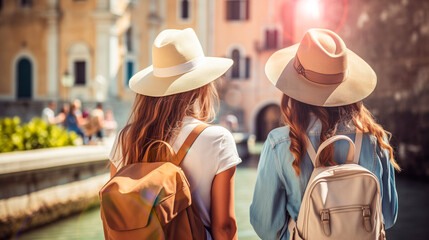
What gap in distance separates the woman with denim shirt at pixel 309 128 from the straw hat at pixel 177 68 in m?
0.33

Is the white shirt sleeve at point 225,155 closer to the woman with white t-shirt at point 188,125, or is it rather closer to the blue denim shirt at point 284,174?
the woman with white t-shirt at point 188,125

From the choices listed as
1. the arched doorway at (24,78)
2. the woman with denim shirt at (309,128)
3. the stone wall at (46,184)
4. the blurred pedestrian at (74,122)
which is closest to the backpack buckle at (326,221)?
the woman with denim shirt at (309,128)

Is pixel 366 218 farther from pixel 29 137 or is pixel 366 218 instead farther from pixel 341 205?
pixel 29 137

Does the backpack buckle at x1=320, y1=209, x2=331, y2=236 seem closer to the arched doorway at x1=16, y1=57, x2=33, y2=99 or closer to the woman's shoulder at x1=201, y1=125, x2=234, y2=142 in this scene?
the woman's shoulder at x1=201, y1=125, x2=234, y2=142

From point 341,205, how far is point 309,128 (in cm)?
39

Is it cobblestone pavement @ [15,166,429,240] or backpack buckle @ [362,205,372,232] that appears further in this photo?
cobblestone pavement @ [15,166,429,240]

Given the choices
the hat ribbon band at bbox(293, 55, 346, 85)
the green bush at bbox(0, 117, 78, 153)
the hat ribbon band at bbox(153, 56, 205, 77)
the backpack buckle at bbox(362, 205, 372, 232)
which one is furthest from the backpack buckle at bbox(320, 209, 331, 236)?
the green bush at bbox(0, 117, 78, 153)

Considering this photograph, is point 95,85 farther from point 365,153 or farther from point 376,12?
point 365,153

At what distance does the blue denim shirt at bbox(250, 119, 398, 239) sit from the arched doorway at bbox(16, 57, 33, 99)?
25.7 meters

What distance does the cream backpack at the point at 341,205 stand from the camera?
198 centimetres

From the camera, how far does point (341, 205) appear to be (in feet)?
6.52

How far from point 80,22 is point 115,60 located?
243cm

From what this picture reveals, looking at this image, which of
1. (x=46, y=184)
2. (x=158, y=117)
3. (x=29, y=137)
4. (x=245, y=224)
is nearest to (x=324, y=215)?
(x=158, y=117)

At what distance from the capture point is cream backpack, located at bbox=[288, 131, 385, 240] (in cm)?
198
